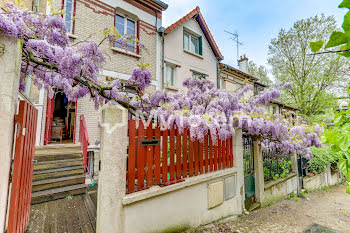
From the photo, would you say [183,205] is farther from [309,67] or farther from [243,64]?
[309,67]

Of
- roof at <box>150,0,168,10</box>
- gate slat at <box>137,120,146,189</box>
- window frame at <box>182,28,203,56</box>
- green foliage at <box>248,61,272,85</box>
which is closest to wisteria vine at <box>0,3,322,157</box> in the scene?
gate slat at <box>137,120,146,189</box>

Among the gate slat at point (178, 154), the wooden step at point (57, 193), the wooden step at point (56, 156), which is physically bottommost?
the wooden step at point (57, 193)

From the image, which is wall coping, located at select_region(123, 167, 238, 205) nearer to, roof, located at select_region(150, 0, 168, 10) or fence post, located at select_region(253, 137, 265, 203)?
fence post, located at select_region(253, 137, 265, 203)

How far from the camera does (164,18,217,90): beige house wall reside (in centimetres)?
916

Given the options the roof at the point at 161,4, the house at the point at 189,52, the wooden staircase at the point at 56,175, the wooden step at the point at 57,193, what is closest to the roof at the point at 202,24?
the house at the point at 189,52

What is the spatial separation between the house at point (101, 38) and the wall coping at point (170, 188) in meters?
3.81

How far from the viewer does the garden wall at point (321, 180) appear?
23.3ft

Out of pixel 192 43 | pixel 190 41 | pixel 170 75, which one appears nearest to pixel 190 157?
pixel 170 75

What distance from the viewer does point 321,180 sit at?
795 cm

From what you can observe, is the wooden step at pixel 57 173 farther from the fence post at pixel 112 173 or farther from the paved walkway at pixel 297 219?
the paved walkway at pixel 297 219

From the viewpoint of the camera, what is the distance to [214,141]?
391 centimetres

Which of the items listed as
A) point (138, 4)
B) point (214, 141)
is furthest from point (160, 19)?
point (214, 141)

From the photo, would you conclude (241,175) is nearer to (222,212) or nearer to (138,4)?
(222,212)

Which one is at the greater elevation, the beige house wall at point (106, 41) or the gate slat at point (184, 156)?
the beige house wall at point (106, 41)
